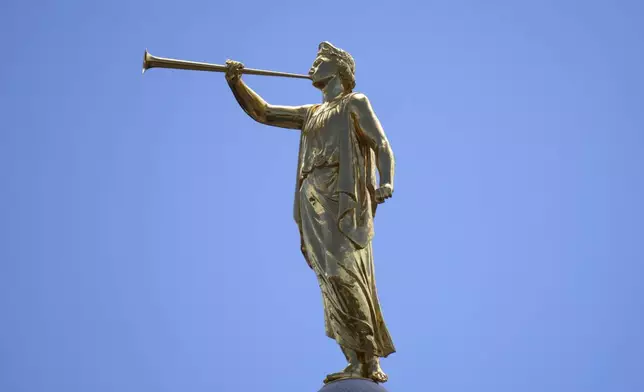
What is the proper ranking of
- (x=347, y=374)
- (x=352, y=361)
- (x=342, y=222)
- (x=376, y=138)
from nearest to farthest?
(x=347, y=374) < (x=352, y=361) < (x=342, y=222) < (x=376, y=138)

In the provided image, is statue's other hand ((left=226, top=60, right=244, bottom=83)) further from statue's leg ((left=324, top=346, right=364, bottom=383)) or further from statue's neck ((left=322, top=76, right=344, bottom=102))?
statue's leg ((left=324, top=346, right=364, bottom=383))

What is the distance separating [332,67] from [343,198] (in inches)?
61.7

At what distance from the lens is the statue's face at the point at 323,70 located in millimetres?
13109

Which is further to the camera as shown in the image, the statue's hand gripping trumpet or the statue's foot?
the statue's hand gripping trumpet

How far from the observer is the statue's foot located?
11930 mm

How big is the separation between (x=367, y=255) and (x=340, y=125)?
1319mm

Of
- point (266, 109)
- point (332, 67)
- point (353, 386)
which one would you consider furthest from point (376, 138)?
point (353, 386)

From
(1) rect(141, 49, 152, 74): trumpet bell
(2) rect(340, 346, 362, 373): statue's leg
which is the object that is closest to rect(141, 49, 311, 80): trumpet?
(1) rect(141, 49, 152, 74): trumpet bell

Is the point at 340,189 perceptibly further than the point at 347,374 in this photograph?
Yes

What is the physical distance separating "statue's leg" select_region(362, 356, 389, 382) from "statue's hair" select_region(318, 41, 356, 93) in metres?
2.83

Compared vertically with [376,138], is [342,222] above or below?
below

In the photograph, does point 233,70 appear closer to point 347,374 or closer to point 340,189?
point 340,189

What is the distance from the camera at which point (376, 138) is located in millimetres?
12547

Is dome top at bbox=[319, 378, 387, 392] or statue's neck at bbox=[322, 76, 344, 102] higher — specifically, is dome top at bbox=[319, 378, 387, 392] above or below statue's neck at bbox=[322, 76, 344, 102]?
below
